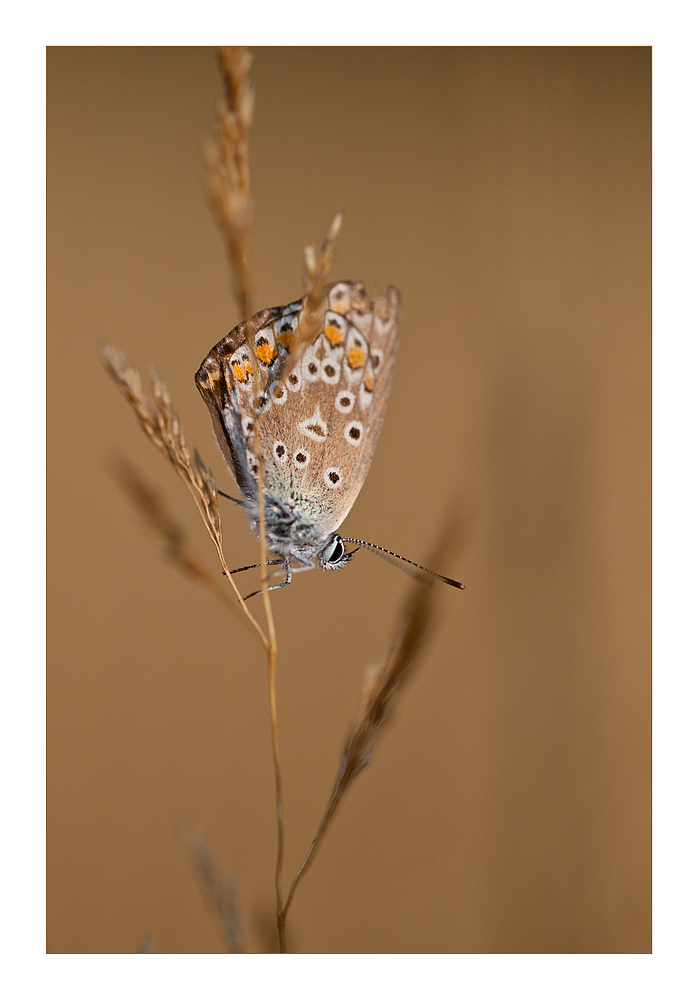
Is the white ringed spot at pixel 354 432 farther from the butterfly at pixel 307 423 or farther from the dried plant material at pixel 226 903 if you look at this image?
the dried plant material at pixel 226 903

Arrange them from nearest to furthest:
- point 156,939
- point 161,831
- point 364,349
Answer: point 364,349 < point 156,939 < point 161,831

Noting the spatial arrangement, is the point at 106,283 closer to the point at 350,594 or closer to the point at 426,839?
the point at 350,594

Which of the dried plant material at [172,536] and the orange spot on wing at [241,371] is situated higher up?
the orange spot on wing at [241,371]

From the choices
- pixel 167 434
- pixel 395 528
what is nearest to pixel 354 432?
pixel 167 434

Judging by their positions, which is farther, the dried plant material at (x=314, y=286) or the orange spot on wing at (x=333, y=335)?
the orange spot on wing at (x=333, y=335)

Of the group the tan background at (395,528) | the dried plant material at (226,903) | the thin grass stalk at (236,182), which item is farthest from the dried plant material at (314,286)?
the tan background at (395,528)

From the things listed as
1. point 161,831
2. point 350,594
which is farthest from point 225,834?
point 350,594

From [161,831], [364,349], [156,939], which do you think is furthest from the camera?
[161,831]

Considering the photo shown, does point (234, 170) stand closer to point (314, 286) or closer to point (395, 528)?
point (314, 286)

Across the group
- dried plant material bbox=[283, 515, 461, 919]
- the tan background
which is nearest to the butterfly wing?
dried plant material bbox=[283, 515, 461, 919]
